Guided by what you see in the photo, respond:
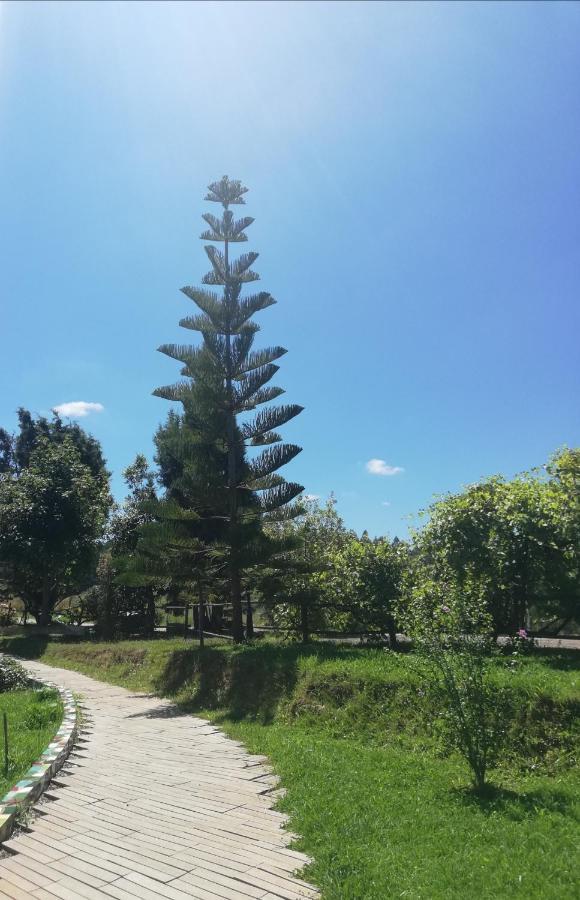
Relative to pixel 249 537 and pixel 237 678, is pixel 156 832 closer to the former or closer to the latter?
pixel 237 678

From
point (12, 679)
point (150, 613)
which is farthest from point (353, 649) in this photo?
point (150, 613)

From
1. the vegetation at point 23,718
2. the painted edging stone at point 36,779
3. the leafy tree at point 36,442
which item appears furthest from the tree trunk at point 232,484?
the leafy tree at point 36,442

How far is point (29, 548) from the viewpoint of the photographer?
17.3 metres

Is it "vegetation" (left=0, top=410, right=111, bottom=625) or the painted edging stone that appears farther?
"vegetation" (left=0, top=410, right=111, bottom=625)

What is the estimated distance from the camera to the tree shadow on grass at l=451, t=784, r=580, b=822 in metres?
4.11

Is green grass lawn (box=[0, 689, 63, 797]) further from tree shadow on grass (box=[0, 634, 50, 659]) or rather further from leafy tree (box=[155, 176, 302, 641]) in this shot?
tree shadow on grass (box=[0, 634, 50, 659])

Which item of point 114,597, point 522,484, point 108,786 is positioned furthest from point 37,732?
point 114,597

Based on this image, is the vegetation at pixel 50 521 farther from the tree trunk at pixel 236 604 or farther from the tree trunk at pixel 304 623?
the tree trunk at pixel 304 623

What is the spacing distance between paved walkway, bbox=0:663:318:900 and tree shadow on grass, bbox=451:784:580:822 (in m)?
1.38

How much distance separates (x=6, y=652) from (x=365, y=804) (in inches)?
605

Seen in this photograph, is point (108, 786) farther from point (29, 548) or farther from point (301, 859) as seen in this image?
point (29, 548)

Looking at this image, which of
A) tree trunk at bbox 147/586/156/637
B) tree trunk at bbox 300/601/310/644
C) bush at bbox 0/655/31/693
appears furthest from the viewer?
tree trunk at bbox 147/586/156/637

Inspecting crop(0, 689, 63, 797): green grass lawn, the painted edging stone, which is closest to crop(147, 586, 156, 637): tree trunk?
crop(0, 689, 63, 797): green grass lawn

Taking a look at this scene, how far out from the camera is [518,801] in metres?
4.34
